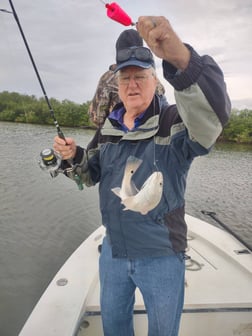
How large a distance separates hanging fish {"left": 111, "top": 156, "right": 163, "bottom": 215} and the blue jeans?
1.43 feet

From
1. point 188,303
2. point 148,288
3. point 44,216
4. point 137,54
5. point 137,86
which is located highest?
point 137,54

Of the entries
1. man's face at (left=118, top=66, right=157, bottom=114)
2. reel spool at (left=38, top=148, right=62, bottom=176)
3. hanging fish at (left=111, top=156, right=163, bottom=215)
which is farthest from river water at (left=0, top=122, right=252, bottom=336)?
man's face at (left=118, top=66, right=157, bottom=114)

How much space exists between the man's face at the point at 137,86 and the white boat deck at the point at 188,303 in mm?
1953

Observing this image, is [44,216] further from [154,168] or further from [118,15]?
[118,15]

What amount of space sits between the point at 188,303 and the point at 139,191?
5.68 feet

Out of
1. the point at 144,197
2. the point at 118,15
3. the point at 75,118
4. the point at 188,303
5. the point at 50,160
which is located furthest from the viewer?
the point at 75,118

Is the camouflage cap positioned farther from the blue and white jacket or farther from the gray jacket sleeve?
the gray jacket sleeve

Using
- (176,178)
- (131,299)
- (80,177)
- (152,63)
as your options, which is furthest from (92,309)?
(152,63)

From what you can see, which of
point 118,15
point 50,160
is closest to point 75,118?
point 50,160

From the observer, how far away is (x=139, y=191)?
5.54 ft

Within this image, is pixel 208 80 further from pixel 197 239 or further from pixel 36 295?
pixel 36 295

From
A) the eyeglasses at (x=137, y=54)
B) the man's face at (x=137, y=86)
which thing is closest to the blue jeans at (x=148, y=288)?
the man's face at (x=137, y=86)

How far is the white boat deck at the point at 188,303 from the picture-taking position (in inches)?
98.8

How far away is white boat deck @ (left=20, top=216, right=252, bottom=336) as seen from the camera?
2510 millimetres
